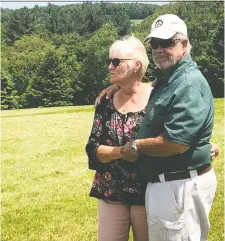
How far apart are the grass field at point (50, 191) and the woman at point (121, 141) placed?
237 cm

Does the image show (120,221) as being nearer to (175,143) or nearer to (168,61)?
(175,143)

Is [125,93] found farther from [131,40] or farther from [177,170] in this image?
[177,170]

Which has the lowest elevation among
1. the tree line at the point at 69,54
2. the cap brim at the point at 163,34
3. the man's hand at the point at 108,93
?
the tree line at the point at 69,54

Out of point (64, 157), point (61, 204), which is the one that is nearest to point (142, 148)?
point (61, 204)

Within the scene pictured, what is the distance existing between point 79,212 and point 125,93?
369cm

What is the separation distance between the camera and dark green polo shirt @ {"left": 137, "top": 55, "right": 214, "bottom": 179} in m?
3.00

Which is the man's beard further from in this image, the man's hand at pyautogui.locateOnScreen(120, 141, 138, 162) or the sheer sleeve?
the sheer sleeve

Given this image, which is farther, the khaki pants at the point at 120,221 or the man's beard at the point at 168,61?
the khaki pants at the point at 120,221

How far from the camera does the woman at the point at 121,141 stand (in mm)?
3691

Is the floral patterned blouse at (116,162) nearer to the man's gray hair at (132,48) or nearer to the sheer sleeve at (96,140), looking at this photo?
the sheer sleeve at (96,140)

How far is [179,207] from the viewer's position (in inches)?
125

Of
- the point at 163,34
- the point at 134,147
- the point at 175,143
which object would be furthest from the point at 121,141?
the point at 163,34

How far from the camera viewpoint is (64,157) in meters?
11.9

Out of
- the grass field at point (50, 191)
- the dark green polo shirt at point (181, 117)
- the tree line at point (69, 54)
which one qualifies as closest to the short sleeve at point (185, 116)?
the dark green polo shirt at point (181, 117)
